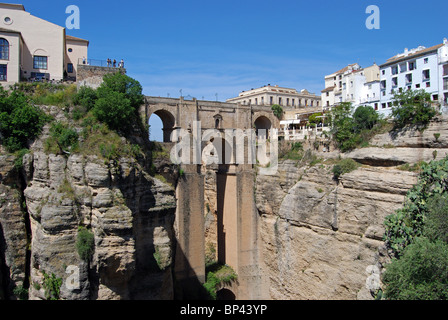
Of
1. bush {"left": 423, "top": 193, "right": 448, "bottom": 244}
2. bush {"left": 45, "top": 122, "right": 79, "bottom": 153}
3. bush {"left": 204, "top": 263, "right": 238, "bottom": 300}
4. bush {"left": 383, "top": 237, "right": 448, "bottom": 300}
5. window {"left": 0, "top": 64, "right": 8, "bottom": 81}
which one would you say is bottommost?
bush {"left": 204, "top": 263, "right": 238, "bottom": 300}

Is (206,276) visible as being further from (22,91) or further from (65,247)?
(22,91)

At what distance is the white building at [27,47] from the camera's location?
67.8 ft

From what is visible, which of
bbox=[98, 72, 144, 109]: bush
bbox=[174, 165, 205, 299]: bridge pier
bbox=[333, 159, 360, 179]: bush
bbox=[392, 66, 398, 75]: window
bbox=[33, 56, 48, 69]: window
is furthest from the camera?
bbox=[392, 66, 398, 75]: window

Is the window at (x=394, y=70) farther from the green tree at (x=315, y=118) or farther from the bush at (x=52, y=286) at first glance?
the bush at (x=52, y=286)

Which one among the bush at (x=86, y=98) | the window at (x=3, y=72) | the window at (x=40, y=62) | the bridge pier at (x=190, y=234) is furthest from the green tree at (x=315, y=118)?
the window at (x=3, y=72)

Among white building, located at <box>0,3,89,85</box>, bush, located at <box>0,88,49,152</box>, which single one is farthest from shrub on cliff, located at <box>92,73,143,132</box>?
white building, located at <box>0,3,89,85</box>

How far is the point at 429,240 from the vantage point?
41.9ft

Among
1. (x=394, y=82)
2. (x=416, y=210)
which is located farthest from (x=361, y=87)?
(x=416, y=210)

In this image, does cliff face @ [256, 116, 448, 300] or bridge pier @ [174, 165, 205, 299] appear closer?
cliff face @ [256, 116, 448, 300]

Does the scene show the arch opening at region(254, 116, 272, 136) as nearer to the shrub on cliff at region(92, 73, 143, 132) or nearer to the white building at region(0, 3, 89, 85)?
the shrub on cliff at region(92, 73, 143, 132)

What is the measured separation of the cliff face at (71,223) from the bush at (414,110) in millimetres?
13992

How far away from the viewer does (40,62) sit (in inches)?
893

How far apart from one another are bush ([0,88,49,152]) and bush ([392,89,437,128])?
17796mm

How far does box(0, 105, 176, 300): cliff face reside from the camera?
14867mm
